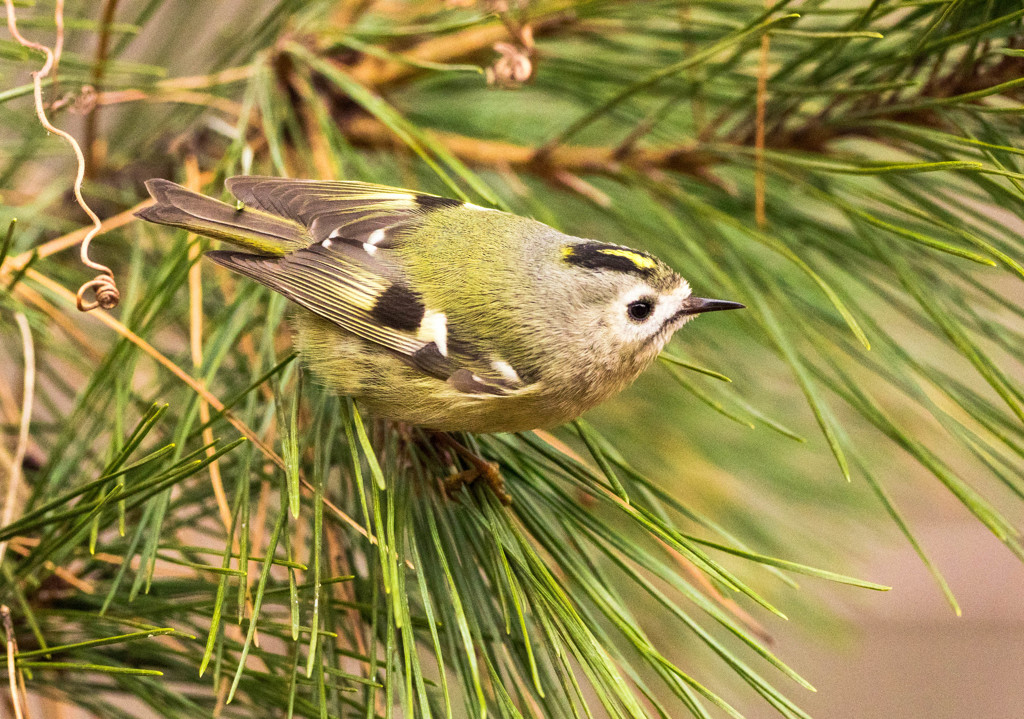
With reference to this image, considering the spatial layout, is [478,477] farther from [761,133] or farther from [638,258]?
[761,133]

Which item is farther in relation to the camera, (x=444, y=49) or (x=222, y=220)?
(x=444, y=49)

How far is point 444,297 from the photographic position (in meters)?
0.75

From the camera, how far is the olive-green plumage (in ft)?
2.28

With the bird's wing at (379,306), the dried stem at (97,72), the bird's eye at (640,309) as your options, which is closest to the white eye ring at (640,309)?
the bird's eye at (640,309)

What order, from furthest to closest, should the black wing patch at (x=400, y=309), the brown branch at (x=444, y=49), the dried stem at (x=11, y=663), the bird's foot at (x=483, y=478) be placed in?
1. the brown branch at (x=444, y=49)
2. the black wing patch at (x=400, y=309)
3. the bird's foot at (x=483, y=478)
4. the dried stem at (x=11, y=663)

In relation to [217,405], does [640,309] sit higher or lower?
higher

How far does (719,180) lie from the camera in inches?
31.5

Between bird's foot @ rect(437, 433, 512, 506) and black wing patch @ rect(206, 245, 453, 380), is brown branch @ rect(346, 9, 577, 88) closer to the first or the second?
black wing patch @ rect(206, 245, 453, 380)

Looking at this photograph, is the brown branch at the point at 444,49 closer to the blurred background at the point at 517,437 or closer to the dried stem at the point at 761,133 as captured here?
the blurred background at the point at 517,437

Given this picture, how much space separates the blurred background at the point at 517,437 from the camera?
55 cm

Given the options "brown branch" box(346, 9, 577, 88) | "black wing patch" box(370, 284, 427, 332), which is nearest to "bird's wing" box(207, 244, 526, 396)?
"black wing patch" box(370, 284, 427, 332)

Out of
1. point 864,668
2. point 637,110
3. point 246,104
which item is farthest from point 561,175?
point 864,668

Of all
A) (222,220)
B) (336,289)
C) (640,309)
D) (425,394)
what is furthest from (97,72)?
(640,309)

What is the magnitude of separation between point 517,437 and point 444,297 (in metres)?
0.14
